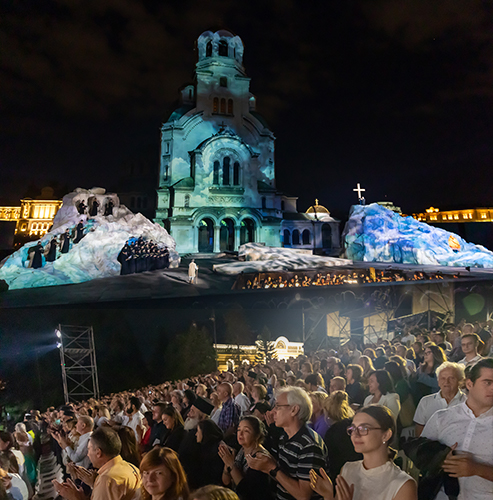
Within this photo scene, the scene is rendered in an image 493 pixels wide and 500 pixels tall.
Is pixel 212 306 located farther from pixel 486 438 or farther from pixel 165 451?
pixel 486 438

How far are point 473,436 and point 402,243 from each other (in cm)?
1753

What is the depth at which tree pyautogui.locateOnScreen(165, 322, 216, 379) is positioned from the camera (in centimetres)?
618

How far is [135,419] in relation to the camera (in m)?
4.57

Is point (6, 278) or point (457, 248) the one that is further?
point (457, 248)

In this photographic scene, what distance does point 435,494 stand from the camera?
7.62 ft

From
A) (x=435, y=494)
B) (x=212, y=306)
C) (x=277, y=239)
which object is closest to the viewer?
(x=435, y=494)

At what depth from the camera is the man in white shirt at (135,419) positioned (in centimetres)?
443

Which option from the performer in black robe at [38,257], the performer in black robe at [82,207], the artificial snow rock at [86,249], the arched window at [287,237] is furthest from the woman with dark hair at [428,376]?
the arched window at [287,237]

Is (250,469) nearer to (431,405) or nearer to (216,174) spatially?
(431,405)

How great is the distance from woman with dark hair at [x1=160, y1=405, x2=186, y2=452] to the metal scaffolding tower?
2.95 meters

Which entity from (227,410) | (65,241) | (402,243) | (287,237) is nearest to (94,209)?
(65,241)

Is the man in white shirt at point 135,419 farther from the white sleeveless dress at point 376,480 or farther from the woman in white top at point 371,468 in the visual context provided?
the white sleeveless dress at point 376,480

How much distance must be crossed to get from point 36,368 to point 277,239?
1800 centimetres

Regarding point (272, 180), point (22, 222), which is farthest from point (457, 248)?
point (22, 222)
